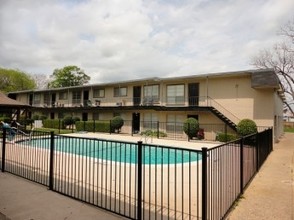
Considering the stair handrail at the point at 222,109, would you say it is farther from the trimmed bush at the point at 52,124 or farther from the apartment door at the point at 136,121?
the trimmed bush at the point at 52,124

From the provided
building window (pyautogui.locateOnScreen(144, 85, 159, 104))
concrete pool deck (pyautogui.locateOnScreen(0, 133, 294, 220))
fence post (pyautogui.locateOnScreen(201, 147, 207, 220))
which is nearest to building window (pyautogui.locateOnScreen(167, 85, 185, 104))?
building window (pyautogui.locateOnScreen(144, 85, 159, 104))

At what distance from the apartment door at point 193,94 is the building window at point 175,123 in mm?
1838

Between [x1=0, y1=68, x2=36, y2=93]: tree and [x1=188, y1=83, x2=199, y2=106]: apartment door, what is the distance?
151 ft

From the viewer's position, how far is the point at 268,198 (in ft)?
20.7

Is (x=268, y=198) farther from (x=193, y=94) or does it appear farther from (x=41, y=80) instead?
(x=41, y=80)

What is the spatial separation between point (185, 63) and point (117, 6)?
2341cm

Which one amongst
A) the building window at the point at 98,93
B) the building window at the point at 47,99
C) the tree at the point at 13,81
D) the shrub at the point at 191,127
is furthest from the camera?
the tree at the point at 13,81

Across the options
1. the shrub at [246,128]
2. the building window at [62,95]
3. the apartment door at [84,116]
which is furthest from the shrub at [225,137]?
the building window at [62,95]

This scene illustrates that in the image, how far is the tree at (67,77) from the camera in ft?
193

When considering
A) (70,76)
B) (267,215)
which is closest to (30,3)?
(267,215)

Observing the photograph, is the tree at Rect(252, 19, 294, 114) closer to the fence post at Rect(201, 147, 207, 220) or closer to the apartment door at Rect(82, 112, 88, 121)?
the apartment door at Rect(82, 112, 88, 121)

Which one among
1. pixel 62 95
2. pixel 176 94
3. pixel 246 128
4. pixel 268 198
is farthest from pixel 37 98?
pixel 268 198

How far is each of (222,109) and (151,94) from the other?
8.21m

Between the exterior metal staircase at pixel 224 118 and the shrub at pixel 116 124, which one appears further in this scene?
the shrub at pixel 116 124
